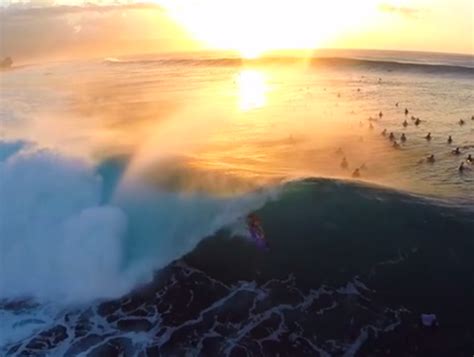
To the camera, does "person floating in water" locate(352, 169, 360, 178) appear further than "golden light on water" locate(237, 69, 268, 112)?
No

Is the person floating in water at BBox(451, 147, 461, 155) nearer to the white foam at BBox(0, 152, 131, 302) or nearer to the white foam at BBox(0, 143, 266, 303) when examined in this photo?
the white foam at BBox(0, 143, 266, 303)

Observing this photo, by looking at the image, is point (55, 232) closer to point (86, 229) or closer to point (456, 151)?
point (86, 229)

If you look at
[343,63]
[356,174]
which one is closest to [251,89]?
[343,63]

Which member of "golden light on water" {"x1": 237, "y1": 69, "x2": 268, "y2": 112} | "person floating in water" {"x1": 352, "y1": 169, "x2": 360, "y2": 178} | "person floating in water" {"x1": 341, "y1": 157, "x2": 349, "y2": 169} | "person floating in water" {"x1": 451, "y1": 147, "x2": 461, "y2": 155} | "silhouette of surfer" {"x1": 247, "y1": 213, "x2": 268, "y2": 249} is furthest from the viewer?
"golden light on water" {"x1": 237, "y1": 69, "x2": 268, "y2": 112}

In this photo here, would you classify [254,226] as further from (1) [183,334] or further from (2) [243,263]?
(1) [183,334]

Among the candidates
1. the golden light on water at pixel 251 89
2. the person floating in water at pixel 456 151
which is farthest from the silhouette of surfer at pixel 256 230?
the golden light on water at pixel 251 89

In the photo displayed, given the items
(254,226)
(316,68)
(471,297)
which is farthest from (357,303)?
(316,68)

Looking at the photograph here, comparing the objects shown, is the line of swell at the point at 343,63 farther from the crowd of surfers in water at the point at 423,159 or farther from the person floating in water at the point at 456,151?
the person floating in water at the point at 456,151

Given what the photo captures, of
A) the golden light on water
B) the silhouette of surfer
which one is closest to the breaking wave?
the silhouette of surfer
